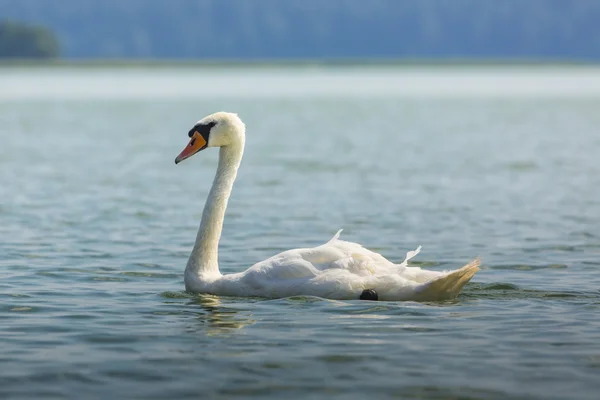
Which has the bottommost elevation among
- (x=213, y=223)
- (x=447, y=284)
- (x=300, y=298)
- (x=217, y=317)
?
(x=217, y=317)

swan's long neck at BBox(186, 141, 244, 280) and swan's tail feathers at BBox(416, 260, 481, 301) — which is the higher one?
swan's long neck at BBox(186, 141, 244, 280)

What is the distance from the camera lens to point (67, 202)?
2430 cm

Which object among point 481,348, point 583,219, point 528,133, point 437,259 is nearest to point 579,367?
Result: point 481,348

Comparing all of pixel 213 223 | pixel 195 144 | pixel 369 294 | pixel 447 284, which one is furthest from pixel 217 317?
pixel 195 144

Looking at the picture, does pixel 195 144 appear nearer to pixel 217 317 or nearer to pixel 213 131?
pixel 213 131

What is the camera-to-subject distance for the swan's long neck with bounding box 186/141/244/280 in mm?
14125

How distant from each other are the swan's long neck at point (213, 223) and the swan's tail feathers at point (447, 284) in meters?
2.41

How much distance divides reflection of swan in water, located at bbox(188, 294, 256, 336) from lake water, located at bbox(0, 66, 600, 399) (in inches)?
1.1

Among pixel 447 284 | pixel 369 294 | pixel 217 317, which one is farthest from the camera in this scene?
pixel 369 294

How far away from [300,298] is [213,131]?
2411 millimetres

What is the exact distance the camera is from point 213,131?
47.8 ft

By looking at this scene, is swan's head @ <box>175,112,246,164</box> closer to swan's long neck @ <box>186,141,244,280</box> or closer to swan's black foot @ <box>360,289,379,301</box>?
swan's long neck @ <box>186,141,244,280</box>

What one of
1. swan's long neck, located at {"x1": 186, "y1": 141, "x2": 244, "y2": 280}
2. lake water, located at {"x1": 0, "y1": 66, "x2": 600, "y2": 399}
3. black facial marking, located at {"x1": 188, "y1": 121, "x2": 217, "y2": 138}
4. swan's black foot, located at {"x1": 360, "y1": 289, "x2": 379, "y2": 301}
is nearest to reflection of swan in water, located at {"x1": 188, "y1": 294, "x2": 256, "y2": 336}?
lake water, located at {"x1": 0, "y1": 66, "x2": 600, "y2": 399}

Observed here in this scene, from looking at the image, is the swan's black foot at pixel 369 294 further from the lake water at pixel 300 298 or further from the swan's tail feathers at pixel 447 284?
the swan's tail feathers at pixel 447 284
